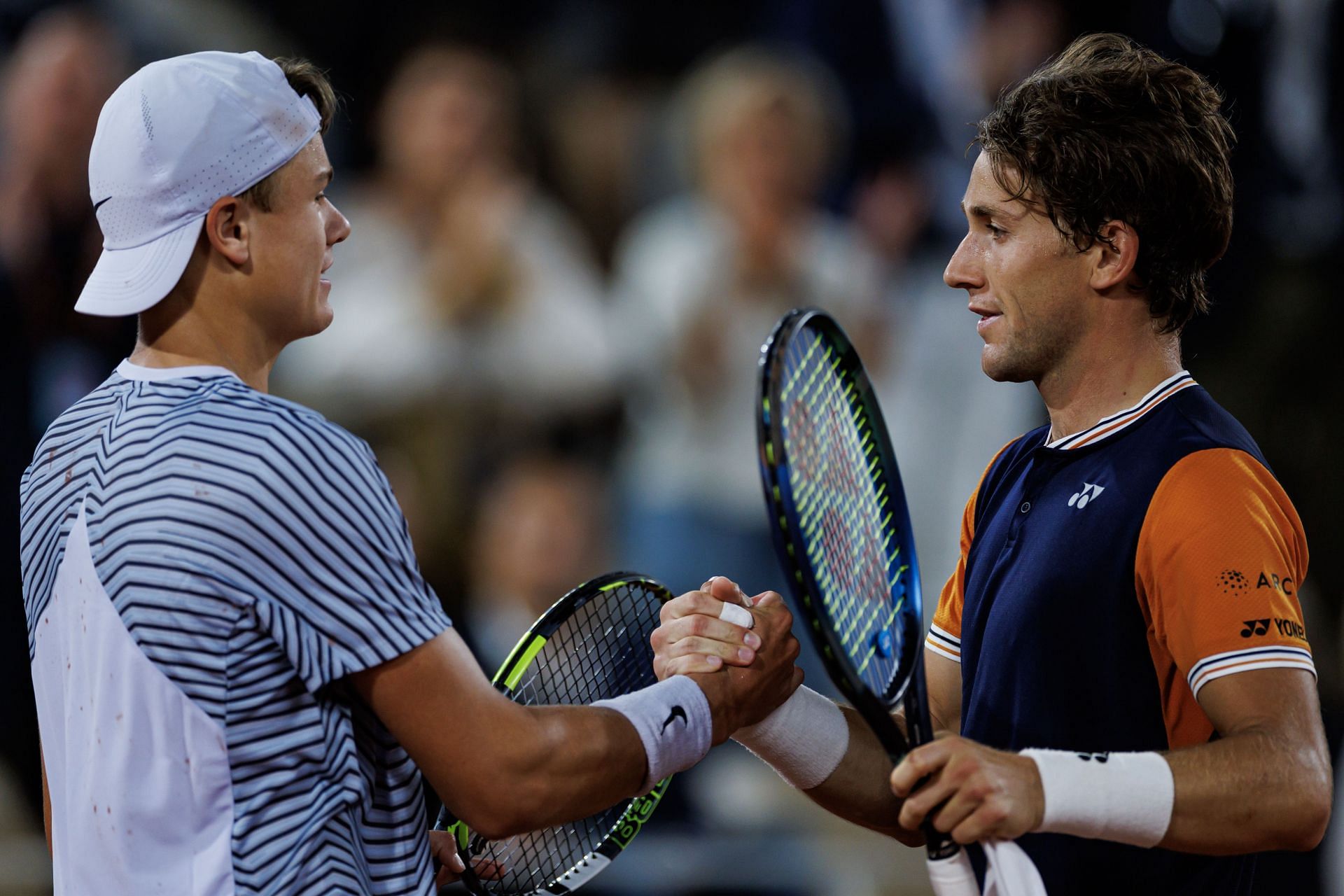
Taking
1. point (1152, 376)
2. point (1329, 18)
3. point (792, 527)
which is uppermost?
point (1329, 18)

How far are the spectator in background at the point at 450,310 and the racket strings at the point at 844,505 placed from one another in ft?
11.6

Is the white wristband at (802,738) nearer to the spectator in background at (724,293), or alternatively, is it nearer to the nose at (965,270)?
the nose at (965,270)

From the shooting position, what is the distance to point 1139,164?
250 centimetres

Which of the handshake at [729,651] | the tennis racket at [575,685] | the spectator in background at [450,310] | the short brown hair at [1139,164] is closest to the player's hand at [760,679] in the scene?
the handshake at [729,651]

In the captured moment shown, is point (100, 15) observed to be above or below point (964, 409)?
above

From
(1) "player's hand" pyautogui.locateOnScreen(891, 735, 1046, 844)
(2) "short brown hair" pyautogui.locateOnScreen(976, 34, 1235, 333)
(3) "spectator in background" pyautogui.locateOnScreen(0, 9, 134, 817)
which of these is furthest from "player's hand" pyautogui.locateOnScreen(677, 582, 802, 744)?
(3) "spectator in background" pyautogui.locateOnScreen(0, 9, 134, 817)

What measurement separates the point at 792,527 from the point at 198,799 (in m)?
0.90

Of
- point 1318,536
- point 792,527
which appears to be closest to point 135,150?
point 792,527

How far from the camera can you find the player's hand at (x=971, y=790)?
1997mm

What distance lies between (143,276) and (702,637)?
1.09 metres

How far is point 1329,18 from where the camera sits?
647cm

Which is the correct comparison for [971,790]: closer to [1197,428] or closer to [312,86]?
[1197,428]

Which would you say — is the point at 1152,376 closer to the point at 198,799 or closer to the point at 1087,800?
the point at 1087,800

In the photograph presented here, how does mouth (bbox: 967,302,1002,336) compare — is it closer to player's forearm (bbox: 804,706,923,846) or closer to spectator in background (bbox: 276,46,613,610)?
player's forearm (bbox: 804,706,923,846)
